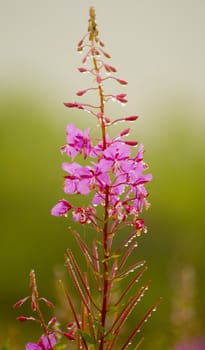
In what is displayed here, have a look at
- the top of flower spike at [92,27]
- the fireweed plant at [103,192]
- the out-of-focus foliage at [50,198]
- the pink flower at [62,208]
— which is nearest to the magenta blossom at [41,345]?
the fireweed plant at [103,192]

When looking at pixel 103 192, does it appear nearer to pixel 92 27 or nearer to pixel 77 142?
pixel 77 142

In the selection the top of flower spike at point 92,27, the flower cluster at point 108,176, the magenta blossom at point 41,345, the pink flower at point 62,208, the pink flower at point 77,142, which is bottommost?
the magenta blossom at point 41,345

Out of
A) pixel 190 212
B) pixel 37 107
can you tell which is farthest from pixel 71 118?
pixel 190 212

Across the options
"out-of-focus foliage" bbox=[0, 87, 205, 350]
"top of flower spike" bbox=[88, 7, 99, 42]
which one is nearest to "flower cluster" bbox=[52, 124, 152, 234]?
"top of flower spike" bbox=[88, 7, 99, 42]

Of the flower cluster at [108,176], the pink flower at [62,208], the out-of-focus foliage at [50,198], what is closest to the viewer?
the flower cluster at [108,176]

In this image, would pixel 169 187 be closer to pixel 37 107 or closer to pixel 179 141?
pixel 179 141

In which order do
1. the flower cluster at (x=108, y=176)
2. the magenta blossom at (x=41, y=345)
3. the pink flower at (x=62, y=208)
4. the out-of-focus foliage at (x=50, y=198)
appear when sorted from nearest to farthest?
the flower cluster at (x=108, y=176), the pink flower at (x=62, y=208), the magenta blossom at (x=41, y=345), the out-of-focus foliage at (x=50, y=198)

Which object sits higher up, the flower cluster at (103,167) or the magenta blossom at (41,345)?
the flower cluster at (103,167)

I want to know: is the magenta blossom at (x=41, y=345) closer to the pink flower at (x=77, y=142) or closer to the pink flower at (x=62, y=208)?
the pink flower at (x=62, y=208)
